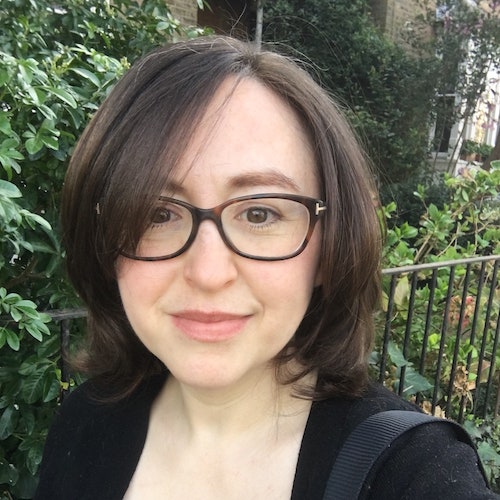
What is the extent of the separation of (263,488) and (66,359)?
2.92 feet

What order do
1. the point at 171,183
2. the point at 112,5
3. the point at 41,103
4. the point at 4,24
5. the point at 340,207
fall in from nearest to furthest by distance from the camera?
the point at 171,183, the point at 340,207, the point at 41,103, the point at 4,24, the point at 112,5

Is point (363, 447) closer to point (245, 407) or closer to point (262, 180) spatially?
point (245, 407)

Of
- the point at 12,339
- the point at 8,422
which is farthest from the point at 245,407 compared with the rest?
the point at 8,422

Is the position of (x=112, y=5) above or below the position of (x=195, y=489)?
above

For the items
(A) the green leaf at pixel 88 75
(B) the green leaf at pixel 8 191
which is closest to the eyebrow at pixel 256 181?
(B) the green leaf at pixel 8 191

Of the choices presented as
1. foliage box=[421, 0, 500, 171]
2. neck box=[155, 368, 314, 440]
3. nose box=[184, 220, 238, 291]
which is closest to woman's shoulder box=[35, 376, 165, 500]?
neck box=[155, 368, 314, 440]

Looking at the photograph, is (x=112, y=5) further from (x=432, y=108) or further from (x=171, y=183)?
(x=432, y=108)

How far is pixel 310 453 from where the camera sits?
3.45 ft

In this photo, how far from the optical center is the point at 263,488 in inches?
44.5

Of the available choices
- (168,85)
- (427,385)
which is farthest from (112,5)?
(427,385)

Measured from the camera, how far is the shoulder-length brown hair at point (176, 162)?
42.3 inches

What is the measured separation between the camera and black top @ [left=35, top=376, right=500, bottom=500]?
906 mm

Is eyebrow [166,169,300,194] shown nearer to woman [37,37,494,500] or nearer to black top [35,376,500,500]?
woman [37,37,494,500]

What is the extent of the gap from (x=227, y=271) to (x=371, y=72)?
8343mm
